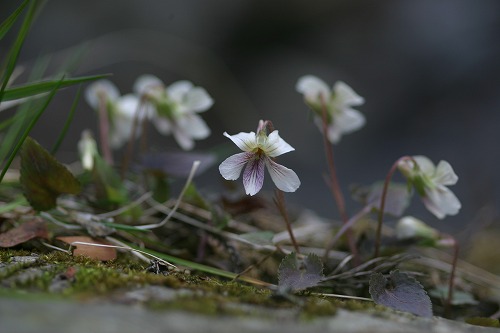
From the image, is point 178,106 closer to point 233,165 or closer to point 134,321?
point 233,165

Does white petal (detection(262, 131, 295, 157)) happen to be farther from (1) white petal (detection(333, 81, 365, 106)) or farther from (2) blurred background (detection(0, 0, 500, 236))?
(2) blurred background (detection(0, 0, 500, 236))

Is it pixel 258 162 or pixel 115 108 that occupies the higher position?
pixel 115 108

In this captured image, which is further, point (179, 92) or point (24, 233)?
point (179, 92)

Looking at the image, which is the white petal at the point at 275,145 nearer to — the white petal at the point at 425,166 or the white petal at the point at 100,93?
the white petal at the point at 425,166

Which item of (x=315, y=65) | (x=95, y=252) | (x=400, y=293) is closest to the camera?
(x=400, y=293)

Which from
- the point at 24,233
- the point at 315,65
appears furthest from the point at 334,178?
the point at 315,65

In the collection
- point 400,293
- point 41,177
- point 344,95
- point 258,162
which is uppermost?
point 344,95
